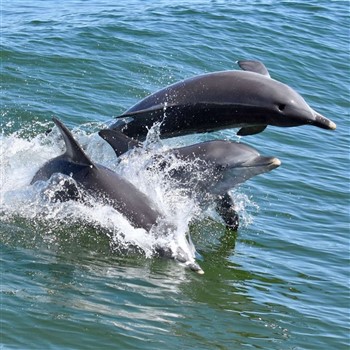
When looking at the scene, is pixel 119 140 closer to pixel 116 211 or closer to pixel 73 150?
pixel 73 150

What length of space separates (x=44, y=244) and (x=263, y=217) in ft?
14.8

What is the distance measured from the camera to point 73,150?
12359mm

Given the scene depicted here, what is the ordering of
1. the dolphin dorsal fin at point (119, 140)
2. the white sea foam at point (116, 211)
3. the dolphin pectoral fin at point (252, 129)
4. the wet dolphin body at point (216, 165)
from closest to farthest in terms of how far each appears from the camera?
the white sea foam at point (116, 211), the dolphin pectoral fin at point (252, 129), the dolphin dorsal fin at point (119, 140), the wet dolphin body at point (216, 165)

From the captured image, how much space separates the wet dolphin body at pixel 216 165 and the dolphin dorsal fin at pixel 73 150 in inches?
31.7

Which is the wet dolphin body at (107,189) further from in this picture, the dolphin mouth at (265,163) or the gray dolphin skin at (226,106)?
the dolphin mouth at (265,163)

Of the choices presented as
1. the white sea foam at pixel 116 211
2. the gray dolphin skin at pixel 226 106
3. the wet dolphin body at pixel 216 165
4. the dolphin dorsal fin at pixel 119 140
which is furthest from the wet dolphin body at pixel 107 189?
the gray dolphin skin at pixel 226 106

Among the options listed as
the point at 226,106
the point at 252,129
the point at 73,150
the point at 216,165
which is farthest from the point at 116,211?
the point at 252,129

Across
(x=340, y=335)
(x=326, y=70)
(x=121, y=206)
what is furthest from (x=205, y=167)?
(x=326, y=70)

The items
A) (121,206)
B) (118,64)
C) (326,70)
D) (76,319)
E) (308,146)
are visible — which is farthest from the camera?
(326,70)

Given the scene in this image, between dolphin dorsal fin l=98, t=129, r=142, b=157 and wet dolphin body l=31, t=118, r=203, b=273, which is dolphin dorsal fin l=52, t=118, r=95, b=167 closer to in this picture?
wet dolphin body l=31, t=118, r=203, b=273

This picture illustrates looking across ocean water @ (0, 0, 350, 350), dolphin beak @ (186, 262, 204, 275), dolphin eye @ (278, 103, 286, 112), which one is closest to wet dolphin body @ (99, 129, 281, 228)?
ocean water @ (0, 0, 350, 350)

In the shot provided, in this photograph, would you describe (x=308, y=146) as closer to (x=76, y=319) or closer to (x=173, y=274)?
(x=173, y=274)

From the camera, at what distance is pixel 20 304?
32.7ft

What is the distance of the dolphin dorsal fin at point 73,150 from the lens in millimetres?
12055
